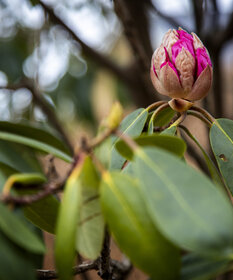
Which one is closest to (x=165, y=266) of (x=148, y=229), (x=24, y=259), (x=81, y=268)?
(x=148, y=229)

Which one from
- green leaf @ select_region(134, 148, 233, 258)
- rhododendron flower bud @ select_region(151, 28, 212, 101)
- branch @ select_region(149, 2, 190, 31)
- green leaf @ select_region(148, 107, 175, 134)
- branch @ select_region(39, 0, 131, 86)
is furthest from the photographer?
branch @ select_region(149, 2, 190, 31)

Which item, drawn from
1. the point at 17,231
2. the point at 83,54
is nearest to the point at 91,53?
the point at 83,54

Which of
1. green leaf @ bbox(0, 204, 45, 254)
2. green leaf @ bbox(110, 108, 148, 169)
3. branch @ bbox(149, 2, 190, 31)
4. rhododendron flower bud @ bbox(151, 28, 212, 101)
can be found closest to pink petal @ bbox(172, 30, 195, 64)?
rhododendron flower bud @ bbox(151, 28, 212, 101)

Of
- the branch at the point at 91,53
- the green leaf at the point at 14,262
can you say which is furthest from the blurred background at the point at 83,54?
the green leaf at the point at 14,262

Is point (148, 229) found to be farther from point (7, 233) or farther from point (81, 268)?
point (81, 268)

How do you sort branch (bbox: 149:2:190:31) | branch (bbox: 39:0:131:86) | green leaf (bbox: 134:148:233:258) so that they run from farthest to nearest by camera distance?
branch (bbox: 149:2:190:31) → branch (bbox: 39:0:131:86) → green leaf (bbox: 134:148:233:258)

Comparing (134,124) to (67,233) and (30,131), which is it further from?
(67,233)

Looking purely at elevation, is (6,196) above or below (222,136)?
above

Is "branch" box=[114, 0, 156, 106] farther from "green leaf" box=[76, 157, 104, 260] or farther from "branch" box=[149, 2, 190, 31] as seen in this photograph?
"green leaf" box=[76, 157, 104, 260]
